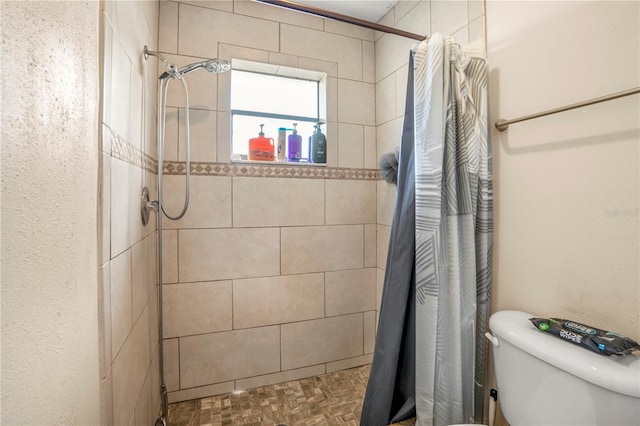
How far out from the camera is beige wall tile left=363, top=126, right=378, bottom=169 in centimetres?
200

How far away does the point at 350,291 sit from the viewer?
1955 millimetres

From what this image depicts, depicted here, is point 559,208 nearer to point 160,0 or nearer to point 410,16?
point 410,16

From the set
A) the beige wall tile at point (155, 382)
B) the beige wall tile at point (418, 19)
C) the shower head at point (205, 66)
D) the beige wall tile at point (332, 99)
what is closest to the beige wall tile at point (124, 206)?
the shower head at point (205, 66)

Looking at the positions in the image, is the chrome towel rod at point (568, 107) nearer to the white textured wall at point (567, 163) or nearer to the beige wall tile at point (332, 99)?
the white textured wall at point (567, 163)

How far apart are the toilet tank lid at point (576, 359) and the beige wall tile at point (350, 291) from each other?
1.05 meters

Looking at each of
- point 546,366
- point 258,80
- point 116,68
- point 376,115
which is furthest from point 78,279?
point 376,115

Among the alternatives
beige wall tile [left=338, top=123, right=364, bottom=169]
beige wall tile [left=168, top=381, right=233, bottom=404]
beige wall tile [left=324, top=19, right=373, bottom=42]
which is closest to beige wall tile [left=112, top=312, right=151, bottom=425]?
beige wall tile [left=168, top=381, right=233, bottom=404]

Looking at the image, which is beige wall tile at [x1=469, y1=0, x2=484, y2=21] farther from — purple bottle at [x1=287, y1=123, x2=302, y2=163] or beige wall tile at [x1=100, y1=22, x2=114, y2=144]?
beige wall tile at [x1=100, y1=22, x2=114, y2=144]

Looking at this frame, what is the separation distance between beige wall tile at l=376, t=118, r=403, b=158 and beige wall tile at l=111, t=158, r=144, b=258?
1.40 metres

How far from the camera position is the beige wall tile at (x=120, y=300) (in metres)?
0.80

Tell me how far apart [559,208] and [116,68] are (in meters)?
1.51

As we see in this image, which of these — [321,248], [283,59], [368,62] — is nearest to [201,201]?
[321,248]

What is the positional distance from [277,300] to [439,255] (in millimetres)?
1070

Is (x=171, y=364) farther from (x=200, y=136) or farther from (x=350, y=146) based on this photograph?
(x=350, y=146)
